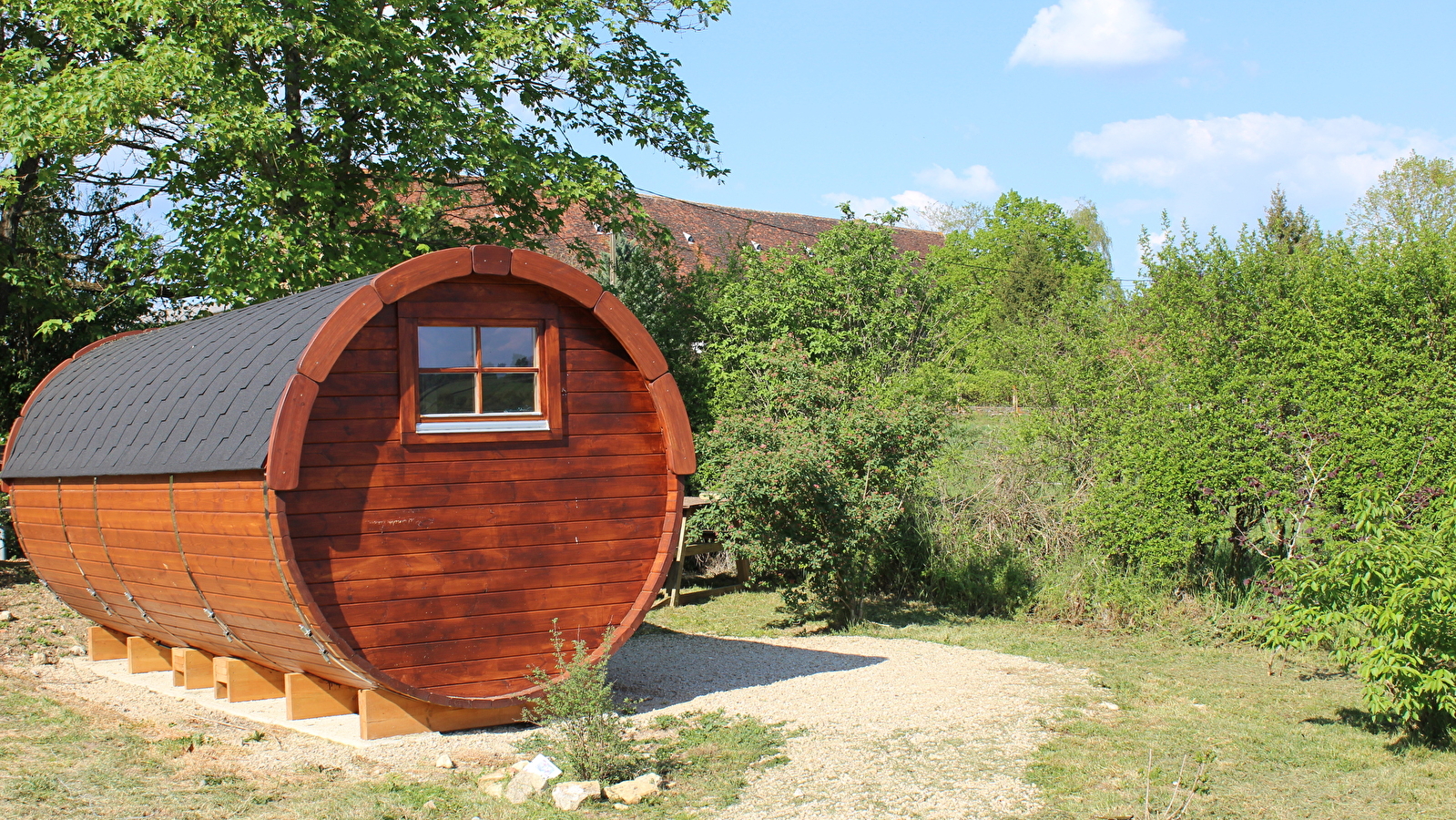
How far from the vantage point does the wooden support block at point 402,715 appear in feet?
24.5

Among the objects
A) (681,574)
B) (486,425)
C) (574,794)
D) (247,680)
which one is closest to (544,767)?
(574,794)

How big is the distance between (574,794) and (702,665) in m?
4.36

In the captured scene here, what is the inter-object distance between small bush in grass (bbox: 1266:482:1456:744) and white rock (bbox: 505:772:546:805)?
4.80 metres

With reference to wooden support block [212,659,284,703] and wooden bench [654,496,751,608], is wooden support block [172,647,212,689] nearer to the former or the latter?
wooden support block [212,659,284,703]

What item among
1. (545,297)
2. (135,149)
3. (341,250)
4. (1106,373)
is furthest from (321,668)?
(135,149)

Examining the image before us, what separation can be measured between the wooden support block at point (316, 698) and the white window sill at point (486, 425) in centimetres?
199

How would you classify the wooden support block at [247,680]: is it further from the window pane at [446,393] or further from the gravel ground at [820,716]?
the window pane at [446,393]

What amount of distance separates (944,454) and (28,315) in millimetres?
12980

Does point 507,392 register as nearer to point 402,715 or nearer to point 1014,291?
point 402,715

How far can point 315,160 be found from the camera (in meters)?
13.5

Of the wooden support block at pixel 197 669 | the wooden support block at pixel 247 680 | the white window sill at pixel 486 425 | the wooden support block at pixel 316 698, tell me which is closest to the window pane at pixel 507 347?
the white window sill at pixel 486 425

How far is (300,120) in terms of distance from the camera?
46.4 feet

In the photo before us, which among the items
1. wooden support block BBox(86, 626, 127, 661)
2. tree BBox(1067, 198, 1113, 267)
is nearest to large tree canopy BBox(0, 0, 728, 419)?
wooden support block BBox(86, 626, 127, 661)

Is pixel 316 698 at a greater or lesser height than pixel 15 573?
lesser
